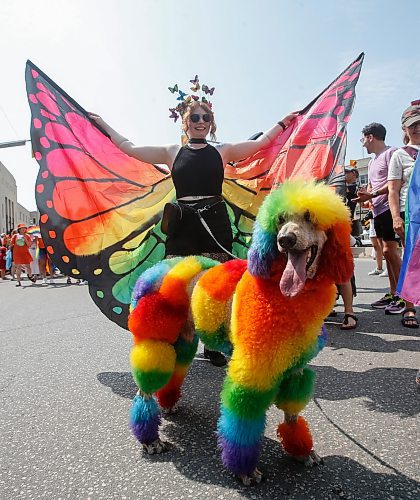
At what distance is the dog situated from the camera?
1.59 metres

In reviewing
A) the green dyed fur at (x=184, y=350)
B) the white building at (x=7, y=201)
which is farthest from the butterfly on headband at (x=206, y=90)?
the white building at (x=7, y=201)

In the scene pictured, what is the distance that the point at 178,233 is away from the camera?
9.50 feet

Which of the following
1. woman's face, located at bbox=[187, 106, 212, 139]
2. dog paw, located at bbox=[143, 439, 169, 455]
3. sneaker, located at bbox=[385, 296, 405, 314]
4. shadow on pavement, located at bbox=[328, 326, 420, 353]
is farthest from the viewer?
sneaker, located at bbox=[385, 296, 405, 314]

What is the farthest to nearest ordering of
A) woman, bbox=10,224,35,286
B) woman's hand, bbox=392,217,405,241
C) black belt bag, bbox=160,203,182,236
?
woman, bbox=10,224,35,286, woman's hand, bbox=392,217,405,241, black belt bag, bbox=160,203,182,236

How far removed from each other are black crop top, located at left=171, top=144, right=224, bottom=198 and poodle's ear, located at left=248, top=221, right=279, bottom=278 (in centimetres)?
128

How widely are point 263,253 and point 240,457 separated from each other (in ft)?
2.82

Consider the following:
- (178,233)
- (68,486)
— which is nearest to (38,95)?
(178,233)

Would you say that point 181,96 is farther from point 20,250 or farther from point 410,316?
point 20,250

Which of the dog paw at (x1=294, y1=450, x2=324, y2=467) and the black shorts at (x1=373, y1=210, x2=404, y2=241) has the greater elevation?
the black shorts at (x1=373, y1=210, x2=404, y2=241)

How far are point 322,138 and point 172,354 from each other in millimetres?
2194

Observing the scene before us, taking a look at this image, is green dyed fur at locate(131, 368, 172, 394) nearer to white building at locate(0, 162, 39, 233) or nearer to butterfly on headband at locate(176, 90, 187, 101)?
butterfly on headband at locate(176, 90, 187, 101)

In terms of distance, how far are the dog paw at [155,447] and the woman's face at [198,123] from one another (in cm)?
200

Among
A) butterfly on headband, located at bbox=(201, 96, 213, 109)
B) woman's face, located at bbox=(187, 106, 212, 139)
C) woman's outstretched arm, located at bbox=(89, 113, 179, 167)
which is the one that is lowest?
woman's outstretched arm, located at bbox=(89, 113, 179, 167)

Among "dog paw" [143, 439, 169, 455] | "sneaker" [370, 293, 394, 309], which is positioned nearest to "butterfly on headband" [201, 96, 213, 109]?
"dog paw" [143, 439, 169, 455]
